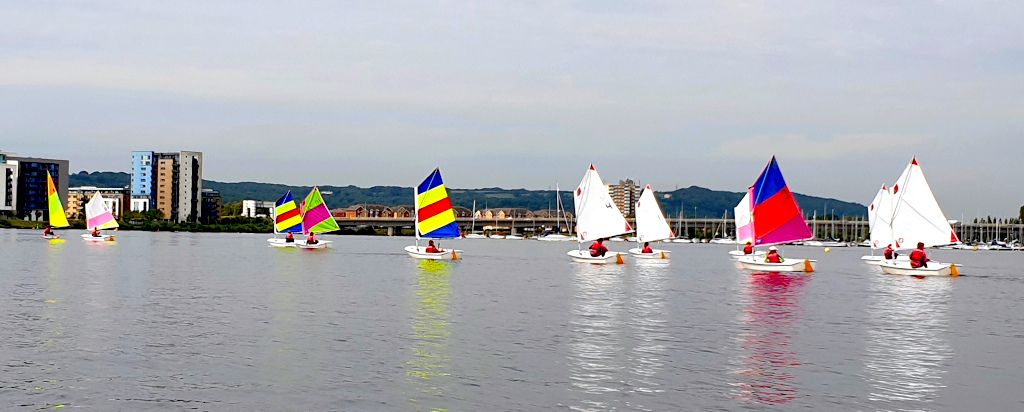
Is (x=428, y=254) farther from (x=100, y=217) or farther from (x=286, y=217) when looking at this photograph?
(x=100, y=217)

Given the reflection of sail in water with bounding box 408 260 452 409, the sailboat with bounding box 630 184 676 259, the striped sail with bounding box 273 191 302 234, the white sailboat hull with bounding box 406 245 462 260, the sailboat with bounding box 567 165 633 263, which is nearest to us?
the reflection of sail in water with bounding box 408 260 452 409

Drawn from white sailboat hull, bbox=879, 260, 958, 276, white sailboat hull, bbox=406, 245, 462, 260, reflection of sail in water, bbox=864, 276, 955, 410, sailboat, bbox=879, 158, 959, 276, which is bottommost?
reflection of sail in water, bbox=864, 276, 955, 410

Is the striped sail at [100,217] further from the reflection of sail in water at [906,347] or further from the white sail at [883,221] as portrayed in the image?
the reflection of sail in water at [906,347]

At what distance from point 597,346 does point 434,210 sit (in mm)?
48738

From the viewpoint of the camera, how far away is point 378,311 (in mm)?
39312

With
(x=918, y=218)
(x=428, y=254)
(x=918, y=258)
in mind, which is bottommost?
(x=428, y=254)

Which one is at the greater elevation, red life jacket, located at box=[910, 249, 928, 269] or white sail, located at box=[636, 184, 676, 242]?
white sail, located at box=[636, 184, 676, 242]

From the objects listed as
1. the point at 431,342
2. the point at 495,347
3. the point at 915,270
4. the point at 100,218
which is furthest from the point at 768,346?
the point at 100,218

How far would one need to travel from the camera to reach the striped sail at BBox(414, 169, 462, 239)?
76438mm

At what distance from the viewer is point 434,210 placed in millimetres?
77250

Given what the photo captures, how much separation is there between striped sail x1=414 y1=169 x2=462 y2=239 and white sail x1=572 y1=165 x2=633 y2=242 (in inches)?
379

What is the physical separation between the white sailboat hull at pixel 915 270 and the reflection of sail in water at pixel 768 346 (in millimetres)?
14259

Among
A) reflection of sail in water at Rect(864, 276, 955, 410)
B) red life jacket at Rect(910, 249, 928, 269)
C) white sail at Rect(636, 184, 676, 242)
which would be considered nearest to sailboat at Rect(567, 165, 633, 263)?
red life jacket at Rect(910, 249, 928, 269)

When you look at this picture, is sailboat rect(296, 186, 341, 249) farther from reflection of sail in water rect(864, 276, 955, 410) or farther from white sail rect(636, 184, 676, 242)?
reflection of sail in water rect(864, 276, 955, 410)
